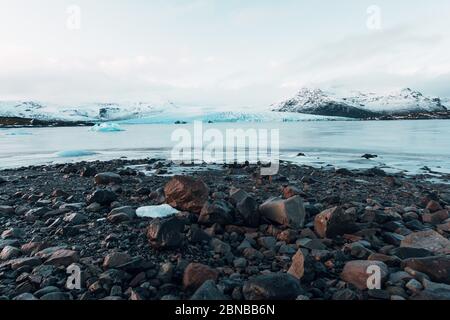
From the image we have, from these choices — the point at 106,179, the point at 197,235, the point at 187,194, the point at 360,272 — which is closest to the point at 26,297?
the point at 197,235

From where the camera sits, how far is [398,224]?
482 centimetres

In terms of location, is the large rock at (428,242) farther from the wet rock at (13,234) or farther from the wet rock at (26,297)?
the wet rock at (13,234)

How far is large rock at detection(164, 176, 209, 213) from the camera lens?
5012 mm

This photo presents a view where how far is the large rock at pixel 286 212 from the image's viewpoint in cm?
462

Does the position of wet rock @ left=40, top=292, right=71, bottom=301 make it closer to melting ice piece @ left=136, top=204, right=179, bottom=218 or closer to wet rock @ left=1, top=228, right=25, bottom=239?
wet rock @ left=1, top=228, right=25, bottom=239

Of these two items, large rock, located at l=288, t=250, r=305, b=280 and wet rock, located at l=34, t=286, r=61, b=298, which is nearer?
wet rock, located at l=34, t=286, r=61, b=298

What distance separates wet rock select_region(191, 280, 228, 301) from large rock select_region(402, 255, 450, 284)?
1772 mm

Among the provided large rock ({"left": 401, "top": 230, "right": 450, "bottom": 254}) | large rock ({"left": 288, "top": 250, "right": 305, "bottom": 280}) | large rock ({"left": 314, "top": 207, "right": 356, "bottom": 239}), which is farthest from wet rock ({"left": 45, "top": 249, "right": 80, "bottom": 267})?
large rock ({"left": 401, "top": 230, "right": 450, "bottom": 254})
